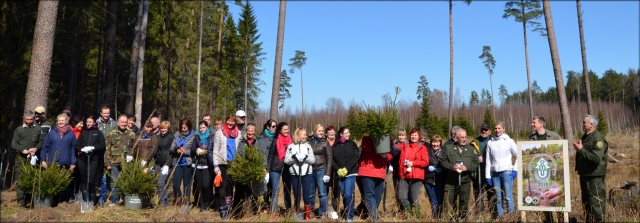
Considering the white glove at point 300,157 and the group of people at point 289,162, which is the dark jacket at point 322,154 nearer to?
the group of people at point 289,162

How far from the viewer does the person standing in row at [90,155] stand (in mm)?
7973

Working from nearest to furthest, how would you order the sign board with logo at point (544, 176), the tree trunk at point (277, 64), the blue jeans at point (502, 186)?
the sign board with logo at point (544, 176), the blue jeans at point (502, 186), the tree trunk at point (277, 64)

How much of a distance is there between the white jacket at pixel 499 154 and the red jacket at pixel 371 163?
168 cm

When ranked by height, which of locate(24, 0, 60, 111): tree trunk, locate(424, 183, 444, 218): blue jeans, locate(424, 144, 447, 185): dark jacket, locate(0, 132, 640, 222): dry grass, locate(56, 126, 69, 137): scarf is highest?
locate(24, 0, 60, 111): tree trunk

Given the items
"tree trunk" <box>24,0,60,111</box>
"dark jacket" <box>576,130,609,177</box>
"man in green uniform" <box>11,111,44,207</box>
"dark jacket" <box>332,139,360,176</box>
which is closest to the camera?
"dark jacket" <box>576,130,609,177</box>

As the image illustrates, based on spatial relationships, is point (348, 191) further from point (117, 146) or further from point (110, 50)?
point (110, 50)

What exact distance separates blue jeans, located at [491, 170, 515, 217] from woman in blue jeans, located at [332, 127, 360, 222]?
228 cm

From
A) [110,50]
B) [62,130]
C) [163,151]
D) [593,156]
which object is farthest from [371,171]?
[110,50]

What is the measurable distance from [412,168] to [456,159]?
74 cm

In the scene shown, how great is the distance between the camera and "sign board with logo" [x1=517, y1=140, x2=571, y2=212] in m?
6.88

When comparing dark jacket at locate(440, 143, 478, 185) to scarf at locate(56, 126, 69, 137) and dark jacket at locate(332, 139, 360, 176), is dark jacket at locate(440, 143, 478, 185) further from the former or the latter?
scarf at locate(56, 126, 69, 137)

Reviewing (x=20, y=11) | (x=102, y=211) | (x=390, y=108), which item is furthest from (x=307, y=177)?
(x=20, y=11)

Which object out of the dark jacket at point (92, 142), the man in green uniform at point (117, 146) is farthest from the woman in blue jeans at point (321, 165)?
the dark jacket at point (92, 142)


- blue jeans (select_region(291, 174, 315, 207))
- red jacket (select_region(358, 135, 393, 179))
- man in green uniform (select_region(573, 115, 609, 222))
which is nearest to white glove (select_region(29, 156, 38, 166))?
blue jeans (select_region(291, 174, 315, 207))
